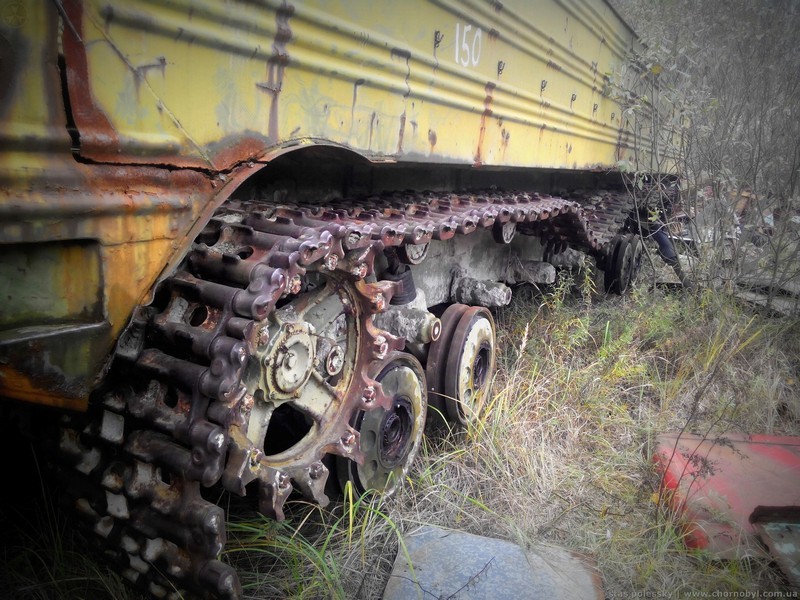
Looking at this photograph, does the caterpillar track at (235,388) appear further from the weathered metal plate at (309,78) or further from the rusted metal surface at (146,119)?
the weathered metal plate at (309,78)

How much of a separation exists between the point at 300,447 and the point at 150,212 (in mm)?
1050

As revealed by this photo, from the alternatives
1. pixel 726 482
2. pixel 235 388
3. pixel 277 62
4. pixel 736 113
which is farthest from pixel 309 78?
pixel 736 113

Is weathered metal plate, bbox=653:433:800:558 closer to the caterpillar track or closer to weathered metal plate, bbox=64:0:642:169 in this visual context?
the caterpillar track

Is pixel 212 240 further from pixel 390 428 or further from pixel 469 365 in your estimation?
pixel 469 365

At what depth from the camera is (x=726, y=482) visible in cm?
273

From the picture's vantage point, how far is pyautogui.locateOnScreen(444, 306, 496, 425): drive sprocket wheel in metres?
3.15

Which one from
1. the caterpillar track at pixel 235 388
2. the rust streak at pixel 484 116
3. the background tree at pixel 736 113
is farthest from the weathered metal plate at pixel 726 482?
the background tree at pixel 736 113

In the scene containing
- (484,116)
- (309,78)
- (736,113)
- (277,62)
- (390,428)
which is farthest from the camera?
(736,113)

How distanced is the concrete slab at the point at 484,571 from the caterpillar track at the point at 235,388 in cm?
39

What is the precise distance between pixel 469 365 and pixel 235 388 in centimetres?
191

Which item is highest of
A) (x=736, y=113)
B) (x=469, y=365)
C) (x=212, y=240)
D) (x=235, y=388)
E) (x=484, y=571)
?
(x=736, y=113)

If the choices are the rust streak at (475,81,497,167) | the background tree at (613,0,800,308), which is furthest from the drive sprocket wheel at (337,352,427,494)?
the background tree at (613,0,800,308)

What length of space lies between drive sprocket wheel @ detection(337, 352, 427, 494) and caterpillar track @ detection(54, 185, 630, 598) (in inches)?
0.4

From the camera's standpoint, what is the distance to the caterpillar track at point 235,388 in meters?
1.55
